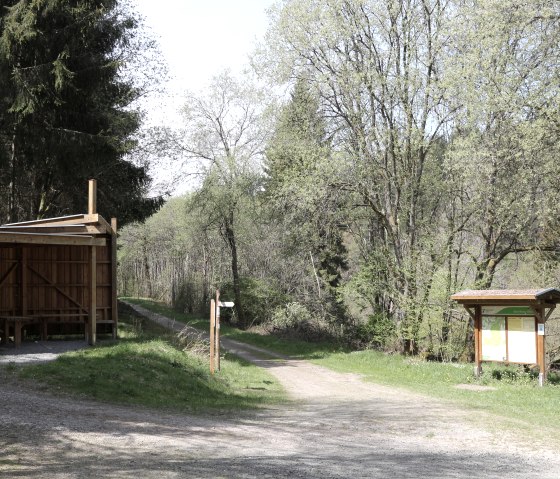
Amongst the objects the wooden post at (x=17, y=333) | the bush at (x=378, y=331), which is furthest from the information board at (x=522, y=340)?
the wooden post at (x=17, y=333)

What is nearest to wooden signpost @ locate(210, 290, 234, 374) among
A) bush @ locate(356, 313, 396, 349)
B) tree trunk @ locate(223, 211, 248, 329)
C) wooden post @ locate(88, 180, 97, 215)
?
wooden post @ locate(88, 180, 97, 215)

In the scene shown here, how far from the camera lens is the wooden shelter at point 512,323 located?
52.5 feet

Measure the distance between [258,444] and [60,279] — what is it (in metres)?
11.7

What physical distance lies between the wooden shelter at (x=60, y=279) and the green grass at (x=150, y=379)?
188 centimetres

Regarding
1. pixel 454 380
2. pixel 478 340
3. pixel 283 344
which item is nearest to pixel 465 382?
pixel 454 380

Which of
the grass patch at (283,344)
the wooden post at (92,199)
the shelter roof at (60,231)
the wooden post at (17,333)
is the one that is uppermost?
the wooden post at (92,199)

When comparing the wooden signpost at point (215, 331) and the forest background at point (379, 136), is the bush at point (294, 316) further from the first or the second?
the wooden signpost at point (215, 331)

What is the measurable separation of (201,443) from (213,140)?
3133 cm

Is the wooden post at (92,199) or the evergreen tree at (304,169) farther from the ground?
the evergreen tree at (304,169)

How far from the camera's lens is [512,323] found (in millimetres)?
16797

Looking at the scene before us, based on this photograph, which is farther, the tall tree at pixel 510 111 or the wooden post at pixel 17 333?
the tall tree at pixel 510 111

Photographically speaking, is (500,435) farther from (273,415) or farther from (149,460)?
(149,460)

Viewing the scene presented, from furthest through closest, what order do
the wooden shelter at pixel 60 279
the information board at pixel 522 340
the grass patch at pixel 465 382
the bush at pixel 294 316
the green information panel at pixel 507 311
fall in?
1. the bush at pixel 294 316
2. the wooden shelter at pixel 60 279
3. the green information panel at pixel 507 311
4. the information board at pixel 522 340
5. the grass patch at pixel 465 382

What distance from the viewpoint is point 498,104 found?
59.0 feet
